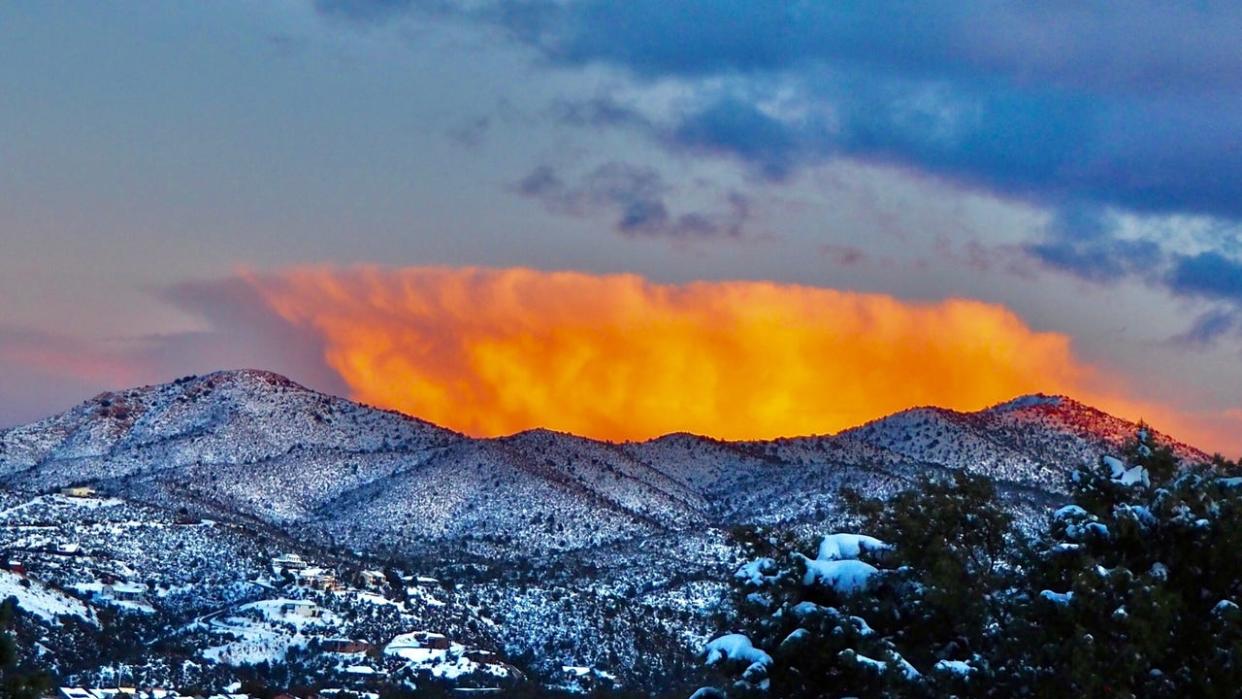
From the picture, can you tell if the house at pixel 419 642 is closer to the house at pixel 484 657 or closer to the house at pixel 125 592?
the house at pixel 484 657

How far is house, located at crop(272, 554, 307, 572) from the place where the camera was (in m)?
153

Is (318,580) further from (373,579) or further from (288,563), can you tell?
(373,579)

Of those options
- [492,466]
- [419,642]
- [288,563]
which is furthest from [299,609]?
[492,466]

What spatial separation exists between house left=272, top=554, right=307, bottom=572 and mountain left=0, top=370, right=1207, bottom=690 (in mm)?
647

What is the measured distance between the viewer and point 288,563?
154m

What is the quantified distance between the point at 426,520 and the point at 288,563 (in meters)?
21.1

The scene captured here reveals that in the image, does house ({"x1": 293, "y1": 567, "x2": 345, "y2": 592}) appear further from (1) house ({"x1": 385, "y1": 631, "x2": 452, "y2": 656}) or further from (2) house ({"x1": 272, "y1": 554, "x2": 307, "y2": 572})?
(1) house ({"x1": 385, "y1": 631, "x2": 452, "y2": 656})

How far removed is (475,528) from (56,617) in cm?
4494

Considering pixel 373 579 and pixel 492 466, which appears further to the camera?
pixel 492 466

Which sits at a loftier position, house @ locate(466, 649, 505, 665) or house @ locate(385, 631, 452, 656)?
house @ locate(385, 631, 452, 656)

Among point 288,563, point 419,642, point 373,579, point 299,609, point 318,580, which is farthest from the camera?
point 288,563

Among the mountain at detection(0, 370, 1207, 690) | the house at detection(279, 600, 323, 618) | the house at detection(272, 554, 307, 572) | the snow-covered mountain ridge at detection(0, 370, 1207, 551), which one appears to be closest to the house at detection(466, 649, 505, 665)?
the mountain at detection(0, 370, 1207, 690)

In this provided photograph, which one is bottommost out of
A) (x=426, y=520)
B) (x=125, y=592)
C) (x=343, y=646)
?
(x=343, y=646)

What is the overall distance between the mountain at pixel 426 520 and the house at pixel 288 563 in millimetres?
647
